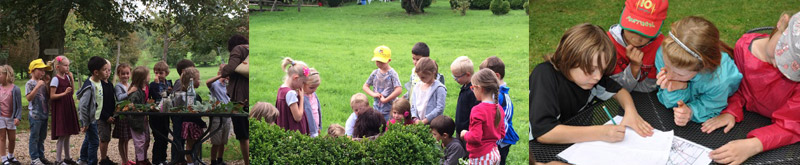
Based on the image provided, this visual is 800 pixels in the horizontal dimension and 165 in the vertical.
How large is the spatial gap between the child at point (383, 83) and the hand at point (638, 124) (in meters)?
1.52

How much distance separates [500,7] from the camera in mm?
5461

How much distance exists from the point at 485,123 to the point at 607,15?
1.20 m

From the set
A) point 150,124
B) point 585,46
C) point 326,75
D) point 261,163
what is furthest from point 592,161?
point 150,124

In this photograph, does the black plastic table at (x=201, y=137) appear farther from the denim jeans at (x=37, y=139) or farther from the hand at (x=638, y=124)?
the hand at (x=638, y=124)

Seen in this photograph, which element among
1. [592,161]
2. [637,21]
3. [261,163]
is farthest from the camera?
[261,163]

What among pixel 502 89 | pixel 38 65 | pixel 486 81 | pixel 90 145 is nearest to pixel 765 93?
pixel 502 89

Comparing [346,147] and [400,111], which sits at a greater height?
[400,111]

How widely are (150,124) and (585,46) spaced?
3482mm

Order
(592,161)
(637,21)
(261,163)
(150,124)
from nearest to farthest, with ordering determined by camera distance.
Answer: (637,21) < (592,161) < (261,163) < (150,124)

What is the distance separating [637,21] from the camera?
16.2 ft

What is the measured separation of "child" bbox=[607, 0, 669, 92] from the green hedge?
1.33 m

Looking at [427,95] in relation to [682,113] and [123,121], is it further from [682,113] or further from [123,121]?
[123,121]

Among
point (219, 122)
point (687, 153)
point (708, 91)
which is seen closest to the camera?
point (708, 91)

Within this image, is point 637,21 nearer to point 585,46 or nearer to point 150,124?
point 585,46
